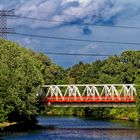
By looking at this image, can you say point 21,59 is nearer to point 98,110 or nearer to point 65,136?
point 65,136

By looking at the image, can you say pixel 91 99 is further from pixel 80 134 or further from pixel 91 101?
pixel 80 134

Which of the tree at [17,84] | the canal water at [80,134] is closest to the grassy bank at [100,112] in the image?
the canal water at [80,134]

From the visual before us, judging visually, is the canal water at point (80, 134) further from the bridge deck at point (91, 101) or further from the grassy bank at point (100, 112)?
the grassy bank at point (100, 112)

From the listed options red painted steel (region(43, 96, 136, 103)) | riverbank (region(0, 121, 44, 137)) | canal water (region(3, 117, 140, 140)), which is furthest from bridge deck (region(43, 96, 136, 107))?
riverbank (region(0, 121, 44, 137))

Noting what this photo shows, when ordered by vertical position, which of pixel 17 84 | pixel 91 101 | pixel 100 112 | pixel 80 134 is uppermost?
pixel 17 84

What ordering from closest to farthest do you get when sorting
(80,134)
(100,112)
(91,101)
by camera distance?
(80,134) → (91,101) → (100,112)

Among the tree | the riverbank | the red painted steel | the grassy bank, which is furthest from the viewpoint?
the grassy bank

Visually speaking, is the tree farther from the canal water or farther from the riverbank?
the canal water

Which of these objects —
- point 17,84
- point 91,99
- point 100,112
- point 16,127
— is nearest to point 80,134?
point 16,127

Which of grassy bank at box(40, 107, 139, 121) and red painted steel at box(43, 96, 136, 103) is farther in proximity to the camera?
grassy bank at box(40, 107, 139, 121)

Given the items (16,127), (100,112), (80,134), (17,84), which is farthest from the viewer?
(100,112)

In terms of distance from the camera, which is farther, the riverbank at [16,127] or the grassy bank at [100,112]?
the grassy bank at [100,112]

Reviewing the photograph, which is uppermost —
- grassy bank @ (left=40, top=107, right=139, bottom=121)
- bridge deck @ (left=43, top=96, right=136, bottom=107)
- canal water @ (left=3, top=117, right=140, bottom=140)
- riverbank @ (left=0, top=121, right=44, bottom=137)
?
bridge deck @ (left=43, top=96, right=136, bottom=107)

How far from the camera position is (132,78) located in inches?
6442
